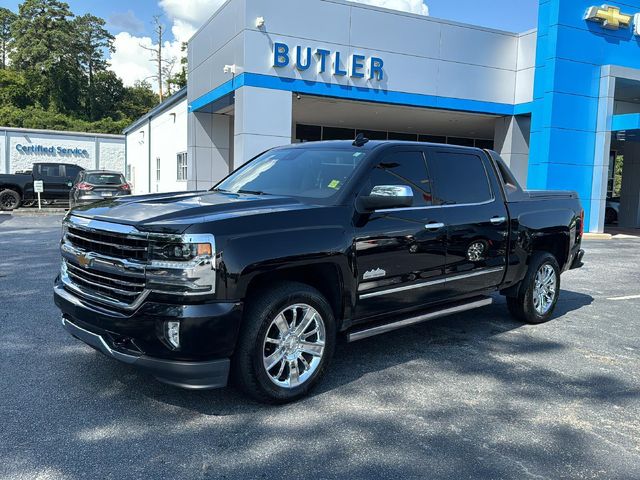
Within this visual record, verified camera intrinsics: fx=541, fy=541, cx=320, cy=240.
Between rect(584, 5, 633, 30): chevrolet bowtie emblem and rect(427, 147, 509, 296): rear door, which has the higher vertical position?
rect(584, 5, 633, 30): chevrolet bowtie emblem

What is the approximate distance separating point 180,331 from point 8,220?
53.1ft

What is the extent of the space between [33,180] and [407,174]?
2084 cm

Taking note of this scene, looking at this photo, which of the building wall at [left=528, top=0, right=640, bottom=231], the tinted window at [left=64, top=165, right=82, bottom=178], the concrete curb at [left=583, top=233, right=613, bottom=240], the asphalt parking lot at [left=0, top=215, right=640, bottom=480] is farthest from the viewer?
the tinted window at [left=64, top=165, right=82, bottom=178]

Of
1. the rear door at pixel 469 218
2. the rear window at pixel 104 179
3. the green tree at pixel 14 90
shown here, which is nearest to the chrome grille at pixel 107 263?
the rear door at pixel 469 218

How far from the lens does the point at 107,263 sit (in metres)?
3.71

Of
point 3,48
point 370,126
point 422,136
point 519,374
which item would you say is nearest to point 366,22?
point 370,126

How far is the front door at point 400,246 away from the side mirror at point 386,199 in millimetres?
106

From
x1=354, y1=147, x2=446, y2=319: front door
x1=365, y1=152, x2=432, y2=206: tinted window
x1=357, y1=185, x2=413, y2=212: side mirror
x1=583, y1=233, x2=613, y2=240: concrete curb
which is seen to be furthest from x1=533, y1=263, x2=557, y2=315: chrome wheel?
x1=583, y1=233, x2=613, y2=240: concrete curb

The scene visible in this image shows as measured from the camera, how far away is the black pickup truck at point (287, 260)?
3.45m

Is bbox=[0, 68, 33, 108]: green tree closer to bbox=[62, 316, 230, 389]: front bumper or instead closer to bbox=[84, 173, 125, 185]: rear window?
bbox=[84, 173, 125, 185]: rear window

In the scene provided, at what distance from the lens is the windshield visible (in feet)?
15.0

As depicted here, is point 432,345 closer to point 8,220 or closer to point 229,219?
point 229,219

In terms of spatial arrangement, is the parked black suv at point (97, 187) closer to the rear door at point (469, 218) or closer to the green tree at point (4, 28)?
Answer: the rear door at point (469, 218)

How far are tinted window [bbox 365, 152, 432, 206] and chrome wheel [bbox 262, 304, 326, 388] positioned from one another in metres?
1.28
